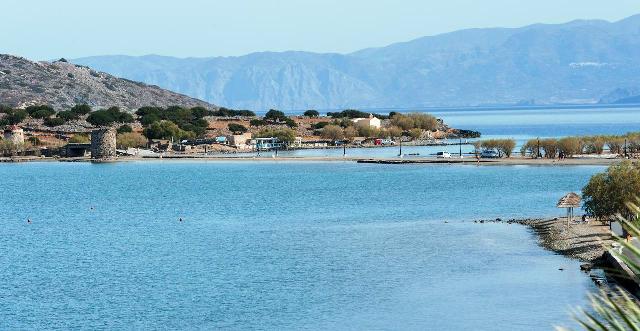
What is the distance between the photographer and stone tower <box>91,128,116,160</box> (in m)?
126

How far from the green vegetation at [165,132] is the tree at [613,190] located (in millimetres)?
104637

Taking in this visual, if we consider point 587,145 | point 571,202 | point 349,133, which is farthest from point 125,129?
point 571,202

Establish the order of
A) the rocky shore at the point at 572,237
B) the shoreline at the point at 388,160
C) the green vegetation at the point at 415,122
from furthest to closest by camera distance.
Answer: the green vegetation at the point at 415,122
the shoreline at the point at 388,160
the rocky shore at the point at 572,237

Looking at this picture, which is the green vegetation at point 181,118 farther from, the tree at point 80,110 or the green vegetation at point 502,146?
the green vegetation at point 502,146

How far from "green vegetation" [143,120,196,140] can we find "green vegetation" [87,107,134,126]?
1575cm

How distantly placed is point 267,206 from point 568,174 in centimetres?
3102

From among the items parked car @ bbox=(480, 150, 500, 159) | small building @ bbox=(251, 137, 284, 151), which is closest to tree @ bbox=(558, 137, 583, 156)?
parked car @ bbox=(480, 150, 500, 159)

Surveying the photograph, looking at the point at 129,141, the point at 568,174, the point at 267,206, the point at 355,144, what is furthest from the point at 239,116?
the point at 267,206

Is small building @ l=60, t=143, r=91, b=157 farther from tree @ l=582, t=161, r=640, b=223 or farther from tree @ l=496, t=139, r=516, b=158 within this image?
tree @ l=582, t=161, r=640, b=223

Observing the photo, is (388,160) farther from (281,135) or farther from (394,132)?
(394,132)

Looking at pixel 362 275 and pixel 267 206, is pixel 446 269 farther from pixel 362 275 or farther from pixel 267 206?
pixel 267 206

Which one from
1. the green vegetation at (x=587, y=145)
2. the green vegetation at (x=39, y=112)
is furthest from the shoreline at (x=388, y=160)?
the green vegetation at (x=39, y=112)

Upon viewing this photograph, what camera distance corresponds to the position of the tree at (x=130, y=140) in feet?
456

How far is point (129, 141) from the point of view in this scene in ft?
460
